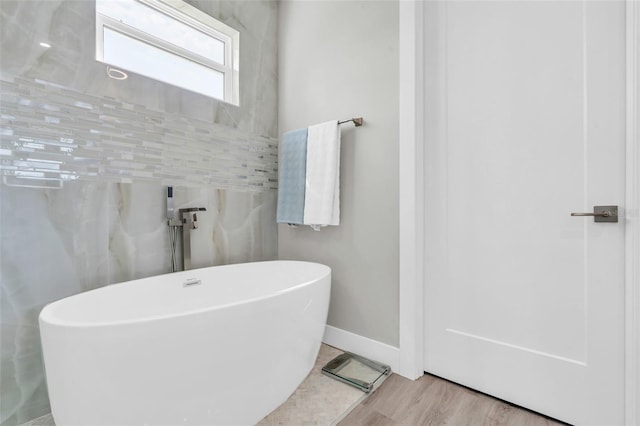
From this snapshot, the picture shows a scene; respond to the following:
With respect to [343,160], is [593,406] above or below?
below

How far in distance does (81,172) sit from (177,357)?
1067mm

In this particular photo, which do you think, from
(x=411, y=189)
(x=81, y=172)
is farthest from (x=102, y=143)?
(x=411, y=189)

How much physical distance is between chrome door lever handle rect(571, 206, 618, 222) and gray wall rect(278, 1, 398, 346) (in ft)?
2.73

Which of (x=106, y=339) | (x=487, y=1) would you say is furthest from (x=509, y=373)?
(x=487, y=1)

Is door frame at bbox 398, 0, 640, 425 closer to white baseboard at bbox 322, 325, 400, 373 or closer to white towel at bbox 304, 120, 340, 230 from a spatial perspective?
white baseboard at bbox 322, 325, 400, 373

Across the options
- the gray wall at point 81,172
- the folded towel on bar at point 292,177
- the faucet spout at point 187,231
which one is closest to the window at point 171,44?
the gray wall at point 81,172

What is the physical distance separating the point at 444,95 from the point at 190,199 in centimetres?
158

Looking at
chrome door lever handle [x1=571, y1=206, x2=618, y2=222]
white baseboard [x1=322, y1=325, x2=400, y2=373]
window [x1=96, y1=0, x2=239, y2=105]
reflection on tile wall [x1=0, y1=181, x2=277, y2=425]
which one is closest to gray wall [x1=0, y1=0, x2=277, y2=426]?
reflection on tile wall [x1=0, y1=181, x2=277, y2=425]

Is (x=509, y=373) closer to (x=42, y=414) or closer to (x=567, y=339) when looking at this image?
(x=567, y=339)

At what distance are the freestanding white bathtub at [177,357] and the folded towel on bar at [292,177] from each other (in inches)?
30.0

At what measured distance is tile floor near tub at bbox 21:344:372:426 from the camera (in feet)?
4.18

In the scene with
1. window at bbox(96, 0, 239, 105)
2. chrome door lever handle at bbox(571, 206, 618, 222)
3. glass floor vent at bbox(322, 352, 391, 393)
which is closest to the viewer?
chrome door lever handle at bbox(571, 206, 618, 222)

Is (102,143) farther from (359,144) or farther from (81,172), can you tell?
(359,144)

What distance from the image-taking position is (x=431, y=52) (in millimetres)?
1629
